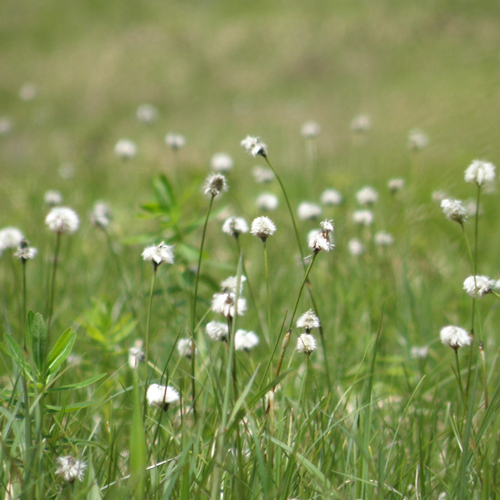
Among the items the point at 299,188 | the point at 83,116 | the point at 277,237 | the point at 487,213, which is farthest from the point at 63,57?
the point at 487,213

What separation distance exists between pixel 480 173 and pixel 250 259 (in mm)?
1761

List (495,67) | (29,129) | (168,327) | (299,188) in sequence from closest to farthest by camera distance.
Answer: (168,327)
(495,67)
(299,188)
(29,129)

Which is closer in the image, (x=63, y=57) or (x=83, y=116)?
(x=83, y=116)

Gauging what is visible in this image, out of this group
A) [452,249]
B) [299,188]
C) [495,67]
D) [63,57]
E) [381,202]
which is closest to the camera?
[495,67]

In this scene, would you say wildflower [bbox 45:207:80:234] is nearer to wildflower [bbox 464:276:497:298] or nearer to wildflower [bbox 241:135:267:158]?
wildflower [bbox 241:135:267:158]

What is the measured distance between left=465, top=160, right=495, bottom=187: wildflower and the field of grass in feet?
0.40

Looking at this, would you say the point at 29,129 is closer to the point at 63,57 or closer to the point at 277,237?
the point at 63,57

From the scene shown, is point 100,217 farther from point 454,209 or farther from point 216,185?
point 454,209

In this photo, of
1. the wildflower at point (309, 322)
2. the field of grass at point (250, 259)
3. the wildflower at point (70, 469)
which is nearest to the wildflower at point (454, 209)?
the field of grass at point (250, 259)

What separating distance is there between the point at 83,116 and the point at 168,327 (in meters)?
6.42

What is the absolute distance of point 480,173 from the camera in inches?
48.0

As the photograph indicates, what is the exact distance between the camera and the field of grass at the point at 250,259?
1021 millimetres

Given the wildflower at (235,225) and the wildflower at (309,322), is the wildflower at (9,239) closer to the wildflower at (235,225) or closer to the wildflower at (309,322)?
the wildflower at (235,225)

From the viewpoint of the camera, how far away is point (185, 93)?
25.1 feet
